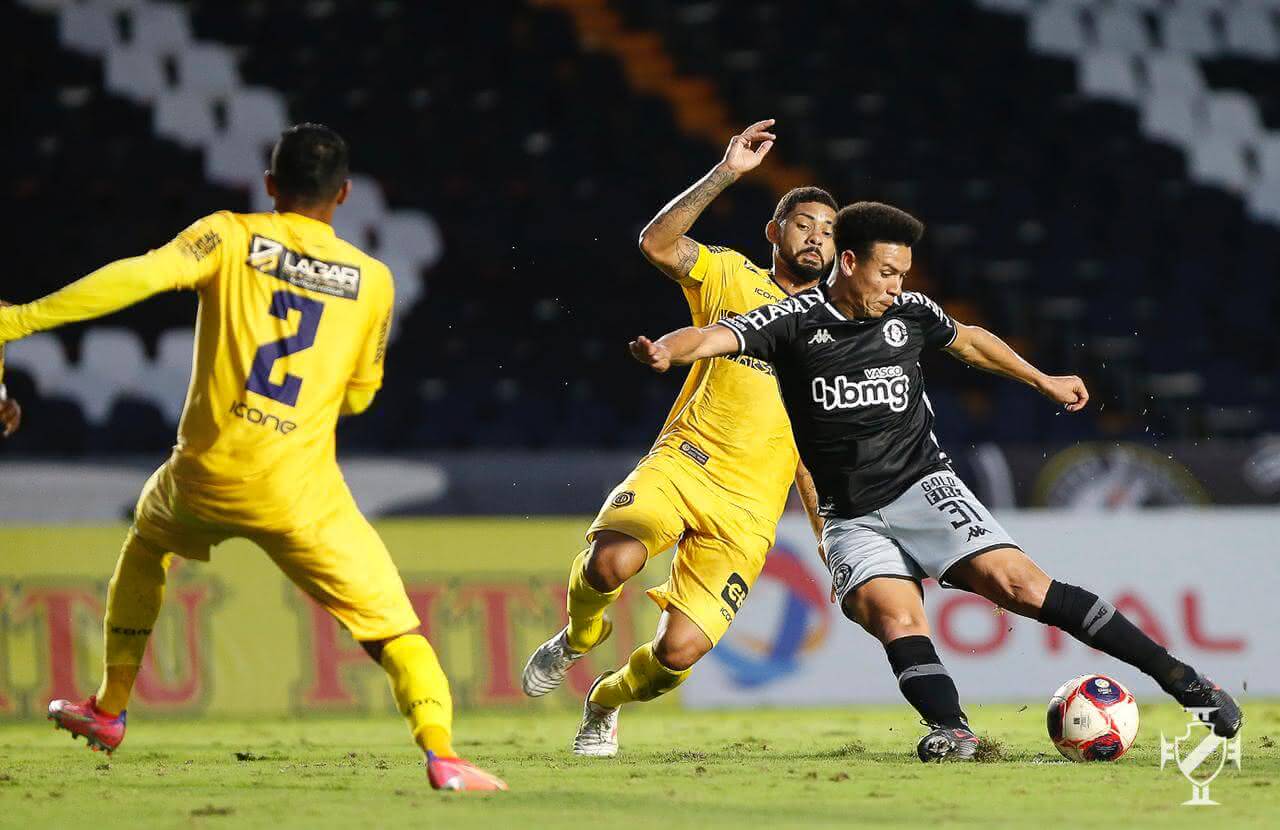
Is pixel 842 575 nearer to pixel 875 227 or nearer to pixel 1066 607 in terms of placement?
pixel 1066 607

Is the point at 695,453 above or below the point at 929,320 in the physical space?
below

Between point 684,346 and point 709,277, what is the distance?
4.30 ft

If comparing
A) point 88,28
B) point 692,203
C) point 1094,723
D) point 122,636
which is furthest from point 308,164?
point 88,28

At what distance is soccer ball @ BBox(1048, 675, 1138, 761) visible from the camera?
653 cm

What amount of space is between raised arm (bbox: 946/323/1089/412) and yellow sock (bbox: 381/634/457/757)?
2599mm

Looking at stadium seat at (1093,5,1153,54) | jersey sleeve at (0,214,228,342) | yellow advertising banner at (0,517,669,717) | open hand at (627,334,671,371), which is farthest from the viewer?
stadium seat at (1093,5,1153,54)

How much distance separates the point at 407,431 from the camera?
12.5 metres

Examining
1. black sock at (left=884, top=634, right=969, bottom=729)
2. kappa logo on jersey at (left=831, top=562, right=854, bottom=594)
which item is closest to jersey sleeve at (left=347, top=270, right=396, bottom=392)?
kappa logo on jersey at (left=831, top=562, right=854, bottom=594)

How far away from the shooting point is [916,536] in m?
6.61

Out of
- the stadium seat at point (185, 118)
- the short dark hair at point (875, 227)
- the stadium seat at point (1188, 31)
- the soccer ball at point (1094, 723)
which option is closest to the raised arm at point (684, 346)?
the short dark hair at point (875, 227)

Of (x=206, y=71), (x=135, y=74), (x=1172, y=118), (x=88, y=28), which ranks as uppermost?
(x=88, y=28)

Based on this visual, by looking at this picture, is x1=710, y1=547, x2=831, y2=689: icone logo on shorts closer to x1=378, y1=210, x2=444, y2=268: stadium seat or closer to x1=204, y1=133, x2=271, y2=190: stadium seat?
x1=378, y1=210, x2=444, y2=268: stadium seat

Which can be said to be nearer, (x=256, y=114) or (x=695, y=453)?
(x=695, y=453)

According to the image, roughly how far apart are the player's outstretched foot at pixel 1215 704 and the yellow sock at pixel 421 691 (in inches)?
108
